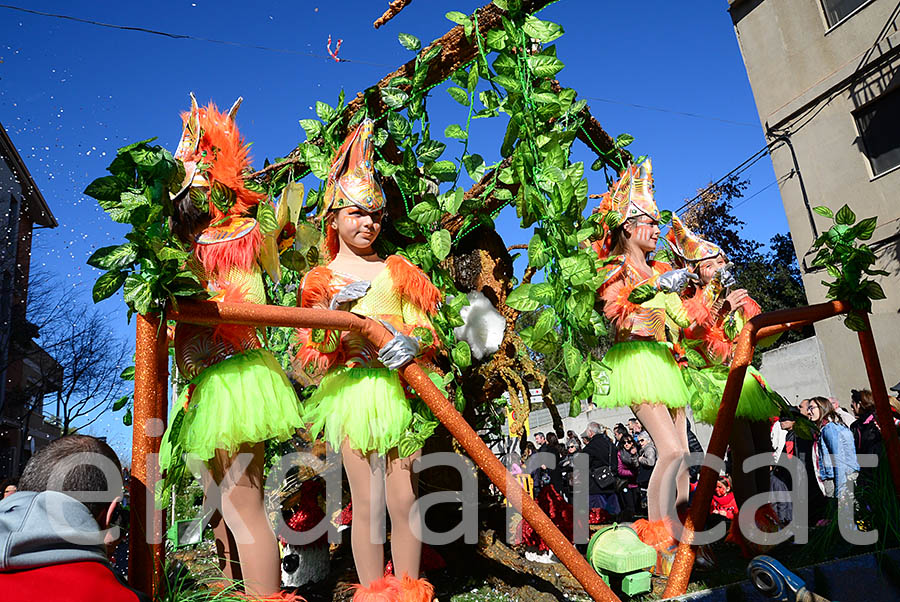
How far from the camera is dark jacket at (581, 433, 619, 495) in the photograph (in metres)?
6.62

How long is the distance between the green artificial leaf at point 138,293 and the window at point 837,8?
1238cm

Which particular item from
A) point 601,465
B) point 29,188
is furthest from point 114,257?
point 29,188

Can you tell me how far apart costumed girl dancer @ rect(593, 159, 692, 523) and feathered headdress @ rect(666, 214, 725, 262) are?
19 centimetres

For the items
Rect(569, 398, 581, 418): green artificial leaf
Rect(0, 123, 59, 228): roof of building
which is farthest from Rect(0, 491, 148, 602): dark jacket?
Rect(0, 123, 59, 228): roof of building

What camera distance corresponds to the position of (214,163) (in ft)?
7.92

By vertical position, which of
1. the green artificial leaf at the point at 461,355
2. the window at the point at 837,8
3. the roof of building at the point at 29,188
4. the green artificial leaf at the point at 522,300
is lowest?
the green artificial leaf at the point at 461,355

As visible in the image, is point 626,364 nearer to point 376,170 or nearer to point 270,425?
point 376,170

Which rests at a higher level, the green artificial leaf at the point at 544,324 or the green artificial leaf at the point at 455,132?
the green artificial leaf at the point at 455,132

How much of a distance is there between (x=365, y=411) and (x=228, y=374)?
0.50 metres

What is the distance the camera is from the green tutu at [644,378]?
2898 millimetres

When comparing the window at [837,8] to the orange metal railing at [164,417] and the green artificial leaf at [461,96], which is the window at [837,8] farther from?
the orange metal railing at [164,417]

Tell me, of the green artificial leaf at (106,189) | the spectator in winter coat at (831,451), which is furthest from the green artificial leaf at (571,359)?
the spectator in winter coat at (831,451)

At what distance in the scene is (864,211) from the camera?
10227 mm

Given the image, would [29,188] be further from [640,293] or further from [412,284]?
[640,293]
